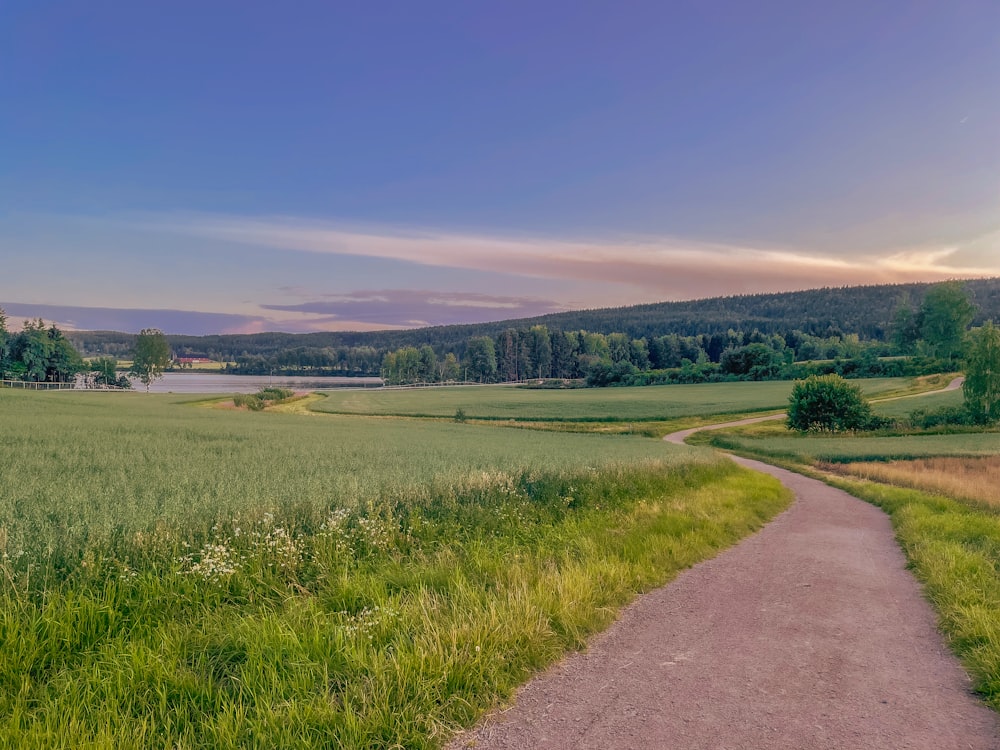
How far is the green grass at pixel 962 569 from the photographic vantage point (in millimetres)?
6004

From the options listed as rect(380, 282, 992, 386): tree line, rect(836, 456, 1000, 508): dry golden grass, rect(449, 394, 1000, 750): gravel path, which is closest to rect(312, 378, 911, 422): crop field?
rect(380, 282, 992, 386): tree line

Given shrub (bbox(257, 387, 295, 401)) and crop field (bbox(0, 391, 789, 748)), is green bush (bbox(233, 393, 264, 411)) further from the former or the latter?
crop field (bbox(0, 391, 789, 748))

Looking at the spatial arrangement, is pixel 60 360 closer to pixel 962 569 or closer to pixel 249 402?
pixel 249 402

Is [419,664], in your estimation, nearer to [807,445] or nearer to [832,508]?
[832,508]

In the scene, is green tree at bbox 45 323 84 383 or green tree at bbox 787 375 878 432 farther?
green tree at bbox 45 323 84 383

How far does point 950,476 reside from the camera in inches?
960

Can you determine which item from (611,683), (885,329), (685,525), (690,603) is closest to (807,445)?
(685,525)

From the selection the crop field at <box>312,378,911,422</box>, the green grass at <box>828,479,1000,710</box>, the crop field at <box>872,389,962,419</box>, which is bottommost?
the crop field at <box>312,378,911,422</box>

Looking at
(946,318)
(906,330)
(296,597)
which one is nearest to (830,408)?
(296,597)

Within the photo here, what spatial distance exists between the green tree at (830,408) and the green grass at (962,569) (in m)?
40.3

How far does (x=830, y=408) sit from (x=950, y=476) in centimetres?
3257

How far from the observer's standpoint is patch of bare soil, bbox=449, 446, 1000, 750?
4621 millimetres

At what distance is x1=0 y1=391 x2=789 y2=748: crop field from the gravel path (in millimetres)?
453

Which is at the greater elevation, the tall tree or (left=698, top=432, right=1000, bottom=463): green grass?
the tall tree
